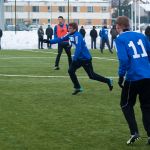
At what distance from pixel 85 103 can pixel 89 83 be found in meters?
4.04

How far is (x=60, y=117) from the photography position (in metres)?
10.3

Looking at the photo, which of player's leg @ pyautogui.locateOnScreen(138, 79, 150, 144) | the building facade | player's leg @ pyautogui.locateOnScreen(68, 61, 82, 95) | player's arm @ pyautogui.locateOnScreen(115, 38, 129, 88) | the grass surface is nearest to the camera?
player's arm @ pyautogui.locateOnScreen(115, 38, 129, 88)

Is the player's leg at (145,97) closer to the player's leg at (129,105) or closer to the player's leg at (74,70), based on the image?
the player's leg at (129,105)

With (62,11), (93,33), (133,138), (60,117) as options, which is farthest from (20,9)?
(133,138)

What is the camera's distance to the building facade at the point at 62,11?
82.5 meters

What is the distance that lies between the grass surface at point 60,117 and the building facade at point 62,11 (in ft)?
218

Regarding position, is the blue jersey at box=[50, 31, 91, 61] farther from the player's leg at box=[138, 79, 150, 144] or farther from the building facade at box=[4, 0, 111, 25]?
the building facade at box=[4, 0, 111, 25]

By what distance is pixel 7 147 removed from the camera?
7.88 meters

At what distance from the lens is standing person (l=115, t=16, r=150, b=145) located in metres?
7.72

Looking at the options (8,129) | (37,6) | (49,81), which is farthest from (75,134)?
(37,6)

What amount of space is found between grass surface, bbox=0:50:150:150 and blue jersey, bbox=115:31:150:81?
40.8 inches

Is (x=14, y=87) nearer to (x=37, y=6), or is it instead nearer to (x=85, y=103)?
(x=85, y=103)

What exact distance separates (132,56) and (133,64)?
0.11 m

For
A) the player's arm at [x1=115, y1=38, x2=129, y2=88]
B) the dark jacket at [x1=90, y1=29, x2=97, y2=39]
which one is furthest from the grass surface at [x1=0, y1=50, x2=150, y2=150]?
the dark jacket at [x1=90, y1=29, x2=97, y2=39]
